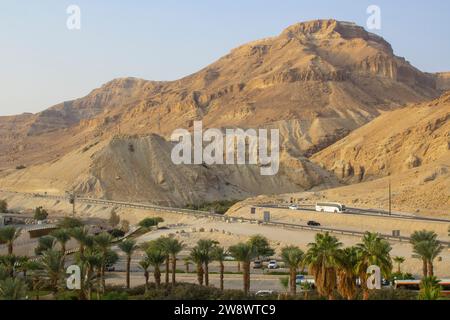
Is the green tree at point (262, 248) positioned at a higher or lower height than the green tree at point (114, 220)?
lower

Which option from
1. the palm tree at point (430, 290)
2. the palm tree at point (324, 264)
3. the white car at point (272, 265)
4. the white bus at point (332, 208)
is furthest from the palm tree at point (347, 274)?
the white bus at point (332, 208)

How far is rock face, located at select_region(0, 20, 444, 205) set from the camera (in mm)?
129125

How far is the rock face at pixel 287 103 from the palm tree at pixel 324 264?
76.4 meters

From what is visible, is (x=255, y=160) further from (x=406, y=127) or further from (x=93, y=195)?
(x=93, y=195)

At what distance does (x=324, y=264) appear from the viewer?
22.8 m

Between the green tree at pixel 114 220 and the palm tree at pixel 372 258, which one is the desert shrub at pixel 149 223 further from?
the palm tree at pixel 372 258

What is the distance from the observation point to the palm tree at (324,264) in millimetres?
22750

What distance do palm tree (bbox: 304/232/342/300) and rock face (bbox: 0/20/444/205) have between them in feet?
251

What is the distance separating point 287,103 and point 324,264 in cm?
12658

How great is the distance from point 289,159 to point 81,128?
314ft

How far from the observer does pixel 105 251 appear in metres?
32.7

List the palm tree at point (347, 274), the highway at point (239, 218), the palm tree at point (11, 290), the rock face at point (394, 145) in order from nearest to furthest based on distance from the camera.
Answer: the palm tree at point (11, 290), the palm tree at point (347, 274), the highway at point (239, 218), the rock face at point (394, 145)

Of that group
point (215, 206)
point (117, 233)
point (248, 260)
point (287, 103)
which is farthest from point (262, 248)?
point (287, 103)

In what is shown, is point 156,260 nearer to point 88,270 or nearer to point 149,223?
point 88,270
